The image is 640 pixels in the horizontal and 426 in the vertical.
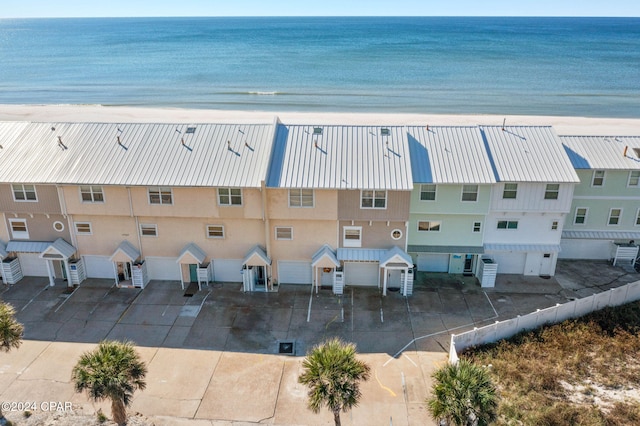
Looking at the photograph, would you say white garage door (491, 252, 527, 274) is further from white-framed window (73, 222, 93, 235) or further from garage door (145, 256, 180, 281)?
white-framed window (73, 222, 93, 235)

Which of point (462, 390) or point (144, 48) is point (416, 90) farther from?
point (144, 48)

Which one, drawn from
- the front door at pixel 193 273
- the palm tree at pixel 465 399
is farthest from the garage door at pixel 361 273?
the palm tree at pixel 465 399

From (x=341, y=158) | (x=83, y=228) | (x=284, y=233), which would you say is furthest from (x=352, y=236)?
(x=83, y=228)

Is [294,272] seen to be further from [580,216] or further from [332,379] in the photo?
[580,216]

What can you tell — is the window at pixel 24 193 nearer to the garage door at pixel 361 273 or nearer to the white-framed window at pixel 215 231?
the white-framed window at pixel 215 231

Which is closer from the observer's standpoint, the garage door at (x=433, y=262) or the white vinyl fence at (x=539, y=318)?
the white vinyl fence at (x=539, y=318)

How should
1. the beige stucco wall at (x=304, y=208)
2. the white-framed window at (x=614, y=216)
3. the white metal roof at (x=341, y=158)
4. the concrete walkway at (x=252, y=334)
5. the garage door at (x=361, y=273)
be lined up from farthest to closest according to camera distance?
the white-framed window at (x=614, y=216) → the garage door at (x=361, y=273) → the beige stucco wall at (x=304, y=208) → the white metal roof at (x=341, y=158) → the concrete walkway at (x=252, y=334)
